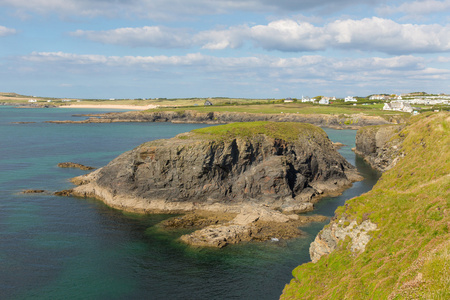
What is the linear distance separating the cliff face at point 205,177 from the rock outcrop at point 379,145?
27.1m

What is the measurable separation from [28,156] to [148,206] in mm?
69501

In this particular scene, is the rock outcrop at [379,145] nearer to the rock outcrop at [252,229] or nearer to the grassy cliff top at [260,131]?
the grassy cliff top at [260,131]

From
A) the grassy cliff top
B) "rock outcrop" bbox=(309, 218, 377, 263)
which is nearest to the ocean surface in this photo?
"rock outcrop" bbox=(309, 218, 377, 263)

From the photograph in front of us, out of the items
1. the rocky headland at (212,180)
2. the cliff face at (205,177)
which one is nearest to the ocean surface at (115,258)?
the rocky headland at (212,180)

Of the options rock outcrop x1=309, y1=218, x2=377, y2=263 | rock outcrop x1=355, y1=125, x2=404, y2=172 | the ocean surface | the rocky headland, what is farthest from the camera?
rock outcrop x1=355, y1=125, x2=404, y2=172

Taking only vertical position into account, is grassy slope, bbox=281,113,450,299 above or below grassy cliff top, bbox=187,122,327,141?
below

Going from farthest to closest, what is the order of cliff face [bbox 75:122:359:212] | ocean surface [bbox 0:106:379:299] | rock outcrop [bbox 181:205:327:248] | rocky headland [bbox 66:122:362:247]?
cliff face [bbox 75:122:359:212], rocky headland [bbox 66:122:362:247], rock outcrop [bbox 181:205:327:248], ocean surface [bbox 0:106:379:299]

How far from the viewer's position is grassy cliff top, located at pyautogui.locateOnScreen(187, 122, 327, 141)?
7231 centimetres

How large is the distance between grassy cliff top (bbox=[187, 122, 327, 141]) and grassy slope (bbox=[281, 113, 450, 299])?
4008cm

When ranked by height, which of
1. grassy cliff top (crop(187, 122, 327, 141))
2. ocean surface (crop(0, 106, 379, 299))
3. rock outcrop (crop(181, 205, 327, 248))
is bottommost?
ocean surface (crop(0, 106, 379, 299))

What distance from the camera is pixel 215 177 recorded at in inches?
2589

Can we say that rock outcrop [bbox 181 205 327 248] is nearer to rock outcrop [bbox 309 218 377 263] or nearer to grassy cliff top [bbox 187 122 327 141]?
rock outcrop [bbox 309 218 377 263]

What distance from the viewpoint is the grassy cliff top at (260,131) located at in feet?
237

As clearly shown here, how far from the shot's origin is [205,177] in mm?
65125
